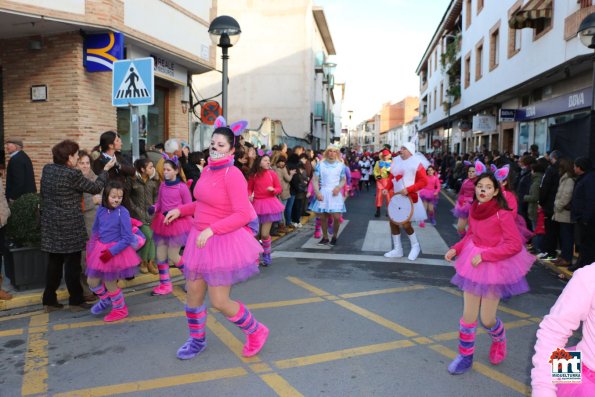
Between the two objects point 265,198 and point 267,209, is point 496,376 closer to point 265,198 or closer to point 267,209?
point 267,209

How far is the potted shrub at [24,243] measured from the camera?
599cm

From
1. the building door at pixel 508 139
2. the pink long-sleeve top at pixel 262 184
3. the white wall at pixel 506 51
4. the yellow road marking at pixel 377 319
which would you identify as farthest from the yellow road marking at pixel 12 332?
the building door at pixel 508 139

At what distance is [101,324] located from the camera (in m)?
5.16

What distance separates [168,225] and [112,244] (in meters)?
0.95

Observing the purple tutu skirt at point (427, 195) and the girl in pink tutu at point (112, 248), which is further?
the purple tutu skirt at point (427, 195)

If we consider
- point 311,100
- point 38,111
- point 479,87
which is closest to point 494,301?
point 38,111

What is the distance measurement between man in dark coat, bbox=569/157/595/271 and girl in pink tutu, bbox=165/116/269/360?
532 cm

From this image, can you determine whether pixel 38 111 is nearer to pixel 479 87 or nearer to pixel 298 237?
pixel 298 237

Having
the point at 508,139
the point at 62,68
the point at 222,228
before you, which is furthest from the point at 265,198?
the point at 508,139

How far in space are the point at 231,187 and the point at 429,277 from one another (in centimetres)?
430

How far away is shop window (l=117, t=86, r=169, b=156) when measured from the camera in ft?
42.5

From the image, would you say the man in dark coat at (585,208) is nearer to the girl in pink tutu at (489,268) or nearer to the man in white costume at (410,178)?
the man in white costume at (410,178)

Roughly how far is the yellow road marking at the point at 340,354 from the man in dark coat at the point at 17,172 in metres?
5.48

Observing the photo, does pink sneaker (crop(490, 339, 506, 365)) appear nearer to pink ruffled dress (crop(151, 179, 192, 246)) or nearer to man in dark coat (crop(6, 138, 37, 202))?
pink ruffled dress (crop(151, 179, 192, 246))
